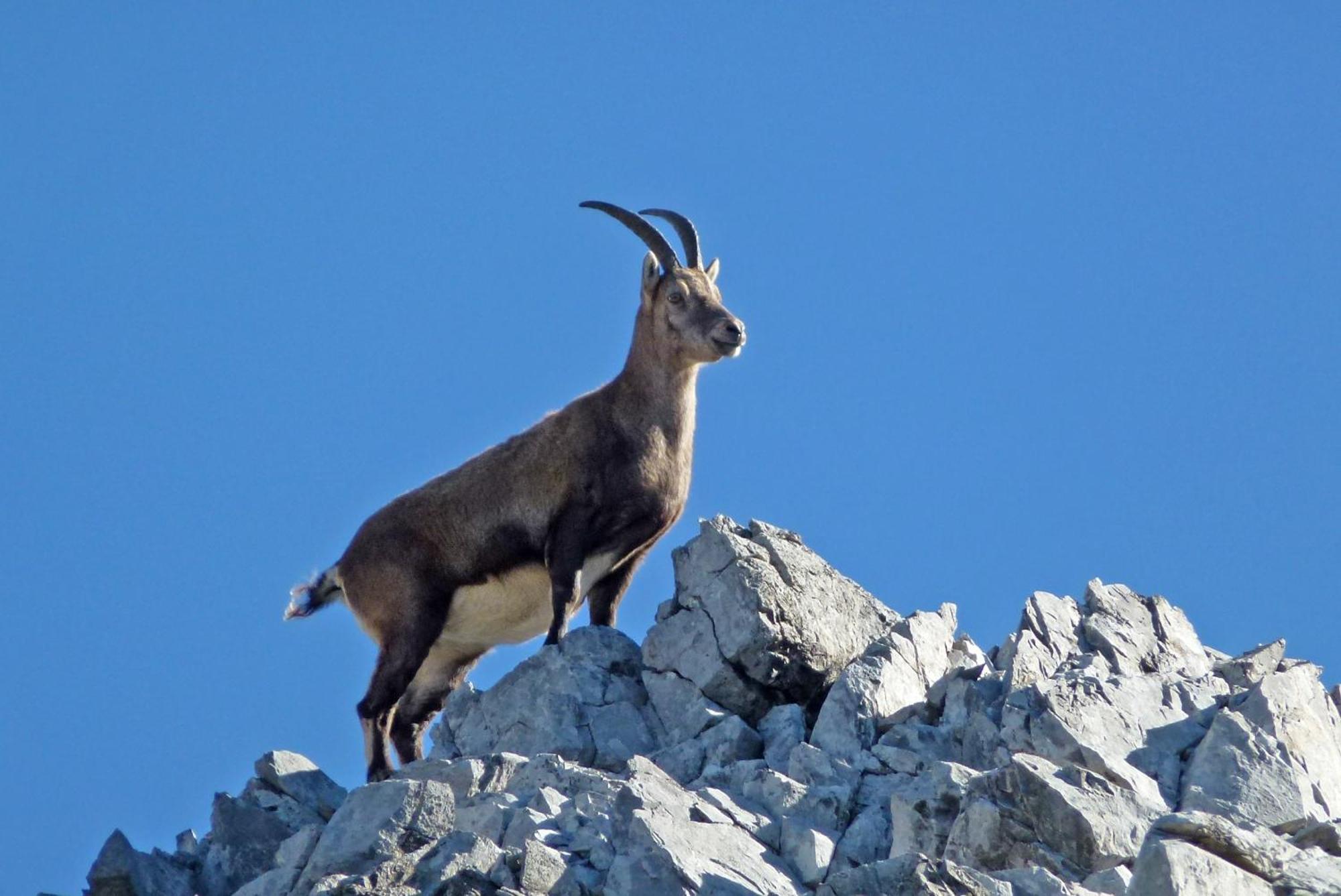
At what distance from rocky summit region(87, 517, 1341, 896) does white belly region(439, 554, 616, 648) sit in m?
A: 0.83

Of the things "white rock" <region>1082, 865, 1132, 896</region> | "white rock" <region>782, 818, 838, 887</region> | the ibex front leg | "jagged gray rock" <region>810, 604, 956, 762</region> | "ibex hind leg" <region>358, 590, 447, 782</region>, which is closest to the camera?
"white rock" <region>1082, 865, 1132, 896</region>

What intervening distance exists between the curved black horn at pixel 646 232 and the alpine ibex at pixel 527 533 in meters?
0.33

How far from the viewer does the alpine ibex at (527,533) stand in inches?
652

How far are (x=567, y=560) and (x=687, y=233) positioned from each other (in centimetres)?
361

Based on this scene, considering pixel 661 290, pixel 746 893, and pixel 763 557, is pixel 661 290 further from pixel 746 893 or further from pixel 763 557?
pixel 746 893

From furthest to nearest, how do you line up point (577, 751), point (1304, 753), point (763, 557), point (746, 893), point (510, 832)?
point (763, 557) < point (577, 751) < point (1304, 753) < point (510, 832) < point (746, 893)

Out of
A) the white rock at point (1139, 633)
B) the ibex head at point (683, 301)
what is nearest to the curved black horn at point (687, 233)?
the ibex head at point (683, 301)

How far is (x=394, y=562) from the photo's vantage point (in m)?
16.8

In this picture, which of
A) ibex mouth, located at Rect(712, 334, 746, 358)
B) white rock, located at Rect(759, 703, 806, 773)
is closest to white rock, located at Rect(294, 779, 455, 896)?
white rock, located at Rect(759, 703, 806, 773)

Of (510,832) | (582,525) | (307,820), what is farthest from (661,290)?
(510,832)

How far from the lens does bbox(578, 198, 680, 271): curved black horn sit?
17.9 m

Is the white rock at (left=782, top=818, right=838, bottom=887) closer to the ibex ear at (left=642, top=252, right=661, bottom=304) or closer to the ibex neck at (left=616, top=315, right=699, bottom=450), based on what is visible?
the ibex neck at (left=616, top=315, right=699, bottom=450)

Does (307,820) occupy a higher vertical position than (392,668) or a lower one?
lower

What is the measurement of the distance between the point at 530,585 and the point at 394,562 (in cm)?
115
